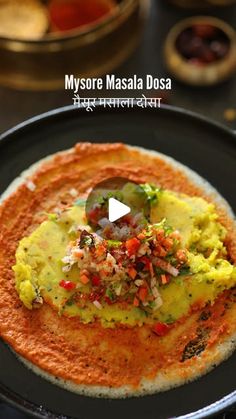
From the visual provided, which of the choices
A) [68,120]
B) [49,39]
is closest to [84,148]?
[68,120]

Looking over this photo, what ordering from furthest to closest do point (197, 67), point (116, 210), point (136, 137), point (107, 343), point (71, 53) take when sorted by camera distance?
point (197, 67) < point (71, 53) < point (136, 137) < point (116, 210) < point (107, 343)

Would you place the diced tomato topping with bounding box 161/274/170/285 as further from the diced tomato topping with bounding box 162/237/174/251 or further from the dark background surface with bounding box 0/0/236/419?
the dark background surface with bounding box 0/0/236/419

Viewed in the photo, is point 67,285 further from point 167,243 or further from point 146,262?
point 167,243

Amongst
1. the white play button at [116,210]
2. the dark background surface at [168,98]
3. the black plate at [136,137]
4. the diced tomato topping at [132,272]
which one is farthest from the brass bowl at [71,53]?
the diced tomato topping at [132,272]

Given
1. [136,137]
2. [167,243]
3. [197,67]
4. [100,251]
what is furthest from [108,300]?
[197,67]

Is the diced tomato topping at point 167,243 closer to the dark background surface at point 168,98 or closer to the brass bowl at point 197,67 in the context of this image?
the dark background surface at point 168,98

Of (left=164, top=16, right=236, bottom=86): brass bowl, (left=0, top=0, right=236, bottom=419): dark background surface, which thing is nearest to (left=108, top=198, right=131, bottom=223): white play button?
(left=0, top=0, right=236, bottom=419): dark background surface

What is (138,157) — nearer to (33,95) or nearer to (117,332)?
(117,332)
